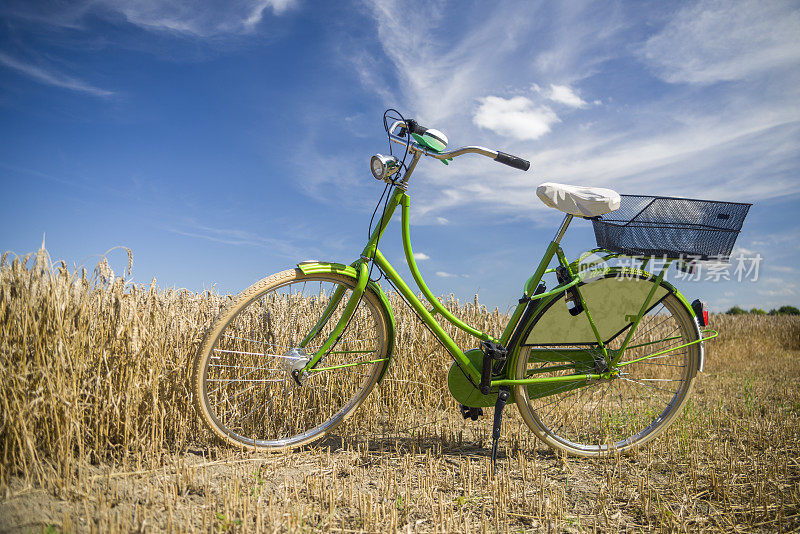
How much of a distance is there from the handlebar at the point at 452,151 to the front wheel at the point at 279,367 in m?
0.99

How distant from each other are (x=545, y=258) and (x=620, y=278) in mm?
596

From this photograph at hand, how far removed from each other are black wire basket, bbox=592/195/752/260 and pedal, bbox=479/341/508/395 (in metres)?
1.11

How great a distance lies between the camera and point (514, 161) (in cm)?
331

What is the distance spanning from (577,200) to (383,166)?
1.38 m

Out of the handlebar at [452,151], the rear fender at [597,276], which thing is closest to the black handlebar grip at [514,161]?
the handlebar at [452,151]

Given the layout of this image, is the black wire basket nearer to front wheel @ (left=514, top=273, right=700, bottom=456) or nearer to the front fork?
front wheel @ (left=514, top=273, right=700, bottom=456)

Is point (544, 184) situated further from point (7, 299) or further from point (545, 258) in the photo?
point (7, 299)

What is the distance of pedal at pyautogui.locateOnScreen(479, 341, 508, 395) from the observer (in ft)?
11.3

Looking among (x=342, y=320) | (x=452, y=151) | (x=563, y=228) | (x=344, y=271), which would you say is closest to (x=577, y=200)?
(x=563, y=228)

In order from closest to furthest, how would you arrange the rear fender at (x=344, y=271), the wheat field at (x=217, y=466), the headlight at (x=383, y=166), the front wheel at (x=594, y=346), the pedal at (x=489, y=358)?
the wheat field at (x=217, y=466)
the headlight at (x=383, y=166)
the rear fender at (x=344, y=271)
the pedal at (x=489, y=358)
the front wheel at (x=594, y=346)

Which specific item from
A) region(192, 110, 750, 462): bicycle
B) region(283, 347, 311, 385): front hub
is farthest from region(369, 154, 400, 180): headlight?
region(283, 347, 311, 385): front hub

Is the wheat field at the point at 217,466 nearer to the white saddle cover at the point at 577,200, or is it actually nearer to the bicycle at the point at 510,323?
the bicycle at the point at 510,323

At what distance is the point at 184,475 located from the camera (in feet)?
9.23

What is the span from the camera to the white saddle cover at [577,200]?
11.0 feet
